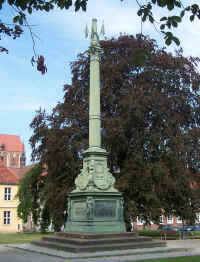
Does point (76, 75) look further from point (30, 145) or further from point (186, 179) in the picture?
point (186, 179)

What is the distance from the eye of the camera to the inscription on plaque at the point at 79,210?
15008 mm

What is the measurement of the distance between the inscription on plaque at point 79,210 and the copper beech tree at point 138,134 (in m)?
6.46

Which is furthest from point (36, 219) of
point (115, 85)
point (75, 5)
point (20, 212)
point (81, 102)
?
point (75, 5)

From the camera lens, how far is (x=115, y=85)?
25.5 m

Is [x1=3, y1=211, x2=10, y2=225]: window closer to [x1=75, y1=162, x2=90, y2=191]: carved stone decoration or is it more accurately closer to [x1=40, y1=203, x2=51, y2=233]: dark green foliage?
[x1=40, y1=203, x2=51, y2=233]: dark green foliage

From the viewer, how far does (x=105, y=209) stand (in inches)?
595

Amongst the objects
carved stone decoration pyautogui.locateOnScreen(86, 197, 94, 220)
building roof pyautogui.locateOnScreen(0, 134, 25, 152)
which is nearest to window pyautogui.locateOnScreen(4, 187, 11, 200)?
carved stone decoration pyautogui.locateOnScreen(86, 197, 94, 220)

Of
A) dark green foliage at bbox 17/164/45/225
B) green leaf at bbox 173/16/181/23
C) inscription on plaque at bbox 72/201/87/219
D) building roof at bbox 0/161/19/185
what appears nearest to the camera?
green leaf at bbox 173/16/181/23

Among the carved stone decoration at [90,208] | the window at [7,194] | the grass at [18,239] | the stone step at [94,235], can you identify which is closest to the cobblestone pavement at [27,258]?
the stone step at [94,235]

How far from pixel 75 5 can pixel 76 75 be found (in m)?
21.8

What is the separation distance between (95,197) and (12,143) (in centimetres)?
9537

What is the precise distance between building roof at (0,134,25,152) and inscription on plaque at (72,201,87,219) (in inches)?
3607

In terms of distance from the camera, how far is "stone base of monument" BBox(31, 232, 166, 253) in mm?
13102

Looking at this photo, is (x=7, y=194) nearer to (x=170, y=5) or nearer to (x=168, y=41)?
(x=168, y=41)
